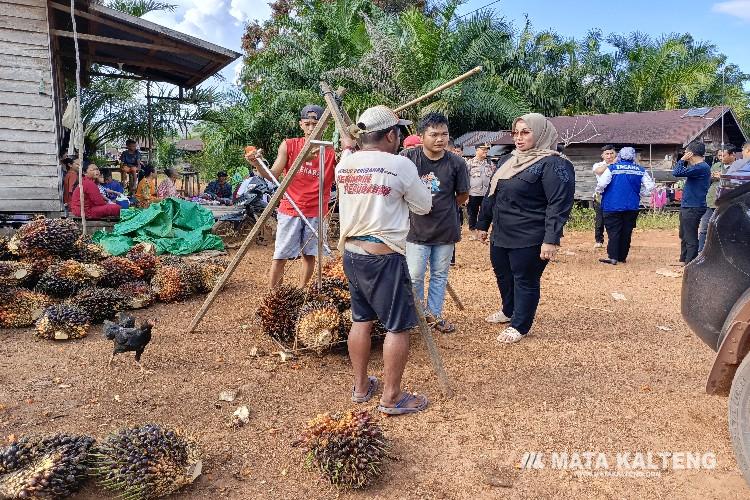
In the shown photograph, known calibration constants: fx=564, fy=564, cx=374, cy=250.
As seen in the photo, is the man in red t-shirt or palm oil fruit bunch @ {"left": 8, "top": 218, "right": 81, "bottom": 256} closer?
the man in red t-shirt

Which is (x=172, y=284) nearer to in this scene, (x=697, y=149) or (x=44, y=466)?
(x=44, y=466)

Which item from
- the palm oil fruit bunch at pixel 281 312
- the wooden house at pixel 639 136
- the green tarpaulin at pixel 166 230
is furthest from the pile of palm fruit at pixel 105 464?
the wooden house at pixel 639 136

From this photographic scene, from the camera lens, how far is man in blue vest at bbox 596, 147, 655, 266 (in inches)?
335

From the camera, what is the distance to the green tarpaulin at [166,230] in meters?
7.87

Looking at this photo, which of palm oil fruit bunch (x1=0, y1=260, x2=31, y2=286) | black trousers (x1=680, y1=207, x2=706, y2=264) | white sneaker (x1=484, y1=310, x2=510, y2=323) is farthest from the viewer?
black trousers (x1=680, y1=207, x2=706, y2=264)

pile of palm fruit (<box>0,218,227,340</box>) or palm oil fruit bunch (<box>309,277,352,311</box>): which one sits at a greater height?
palm oil fruit bunch (<box>309,277,352,311</box>)

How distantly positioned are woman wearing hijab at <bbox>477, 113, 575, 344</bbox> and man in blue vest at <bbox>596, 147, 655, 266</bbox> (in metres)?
4.39

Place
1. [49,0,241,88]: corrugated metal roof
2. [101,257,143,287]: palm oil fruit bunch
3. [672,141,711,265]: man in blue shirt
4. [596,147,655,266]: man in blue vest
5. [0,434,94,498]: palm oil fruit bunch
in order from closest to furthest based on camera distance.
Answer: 1. [0,434,94,498]: palm oil fruit bunch
2. [101,257,143,287]: palm oil fruit bunch
3. [672,141,711,265]: man in blue shirt
4. [49,0,241,88]: corrugated metal roof
5. [596,147,655,266]: man in blue vest

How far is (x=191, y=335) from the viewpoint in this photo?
4980mm

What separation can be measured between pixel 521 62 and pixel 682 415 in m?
20.9

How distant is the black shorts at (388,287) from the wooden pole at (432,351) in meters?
0.15

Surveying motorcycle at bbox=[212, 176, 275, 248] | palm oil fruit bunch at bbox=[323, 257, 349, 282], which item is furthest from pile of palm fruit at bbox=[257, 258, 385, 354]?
motorcycle at bbox=[212, 176, 275, 248]

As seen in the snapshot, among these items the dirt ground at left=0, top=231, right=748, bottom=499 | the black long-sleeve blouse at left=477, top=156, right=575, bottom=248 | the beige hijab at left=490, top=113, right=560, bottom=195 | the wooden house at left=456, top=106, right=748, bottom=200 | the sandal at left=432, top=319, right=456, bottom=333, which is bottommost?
the dirt ground at left=0, top=231, right=748, bottom=499

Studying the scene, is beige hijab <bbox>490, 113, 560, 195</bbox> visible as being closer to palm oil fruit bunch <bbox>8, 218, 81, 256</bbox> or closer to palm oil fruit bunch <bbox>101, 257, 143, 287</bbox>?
palm oil fruit bunch <bbox>101, 257, 143, 287</bbox>
